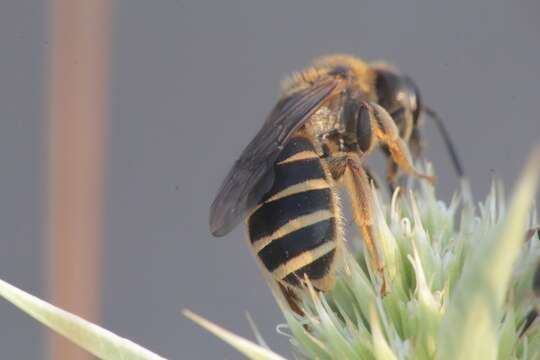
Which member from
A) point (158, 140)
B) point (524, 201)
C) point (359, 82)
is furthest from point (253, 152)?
point (158, 140)

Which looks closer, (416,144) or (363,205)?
(363,205)

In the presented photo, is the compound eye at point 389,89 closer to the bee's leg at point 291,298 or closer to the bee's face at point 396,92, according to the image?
the bee's face at point 396,92

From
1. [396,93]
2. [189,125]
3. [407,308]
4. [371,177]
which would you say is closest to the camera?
[407,308]

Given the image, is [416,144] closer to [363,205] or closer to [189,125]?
[363,205]

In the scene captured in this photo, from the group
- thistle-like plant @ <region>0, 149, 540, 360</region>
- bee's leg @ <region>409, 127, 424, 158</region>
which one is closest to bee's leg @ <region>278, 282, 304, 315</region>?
thistle-like plant @ <region>0, 149, 540, 360</region>

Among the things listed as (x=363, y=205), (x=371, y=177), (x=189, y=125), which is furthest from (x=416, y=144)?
(x=189, y=125)

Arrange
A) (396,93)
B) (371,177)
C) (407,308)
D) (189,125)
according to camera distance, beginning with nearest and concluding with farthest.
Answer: (407,308) < (371,177) < (396,93) < (189,125)

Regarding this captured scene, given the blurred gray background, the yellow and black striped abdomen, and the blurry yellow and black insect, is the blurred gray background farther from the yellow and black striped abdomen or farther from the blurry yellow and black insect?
the yellow and black striped abdomen
